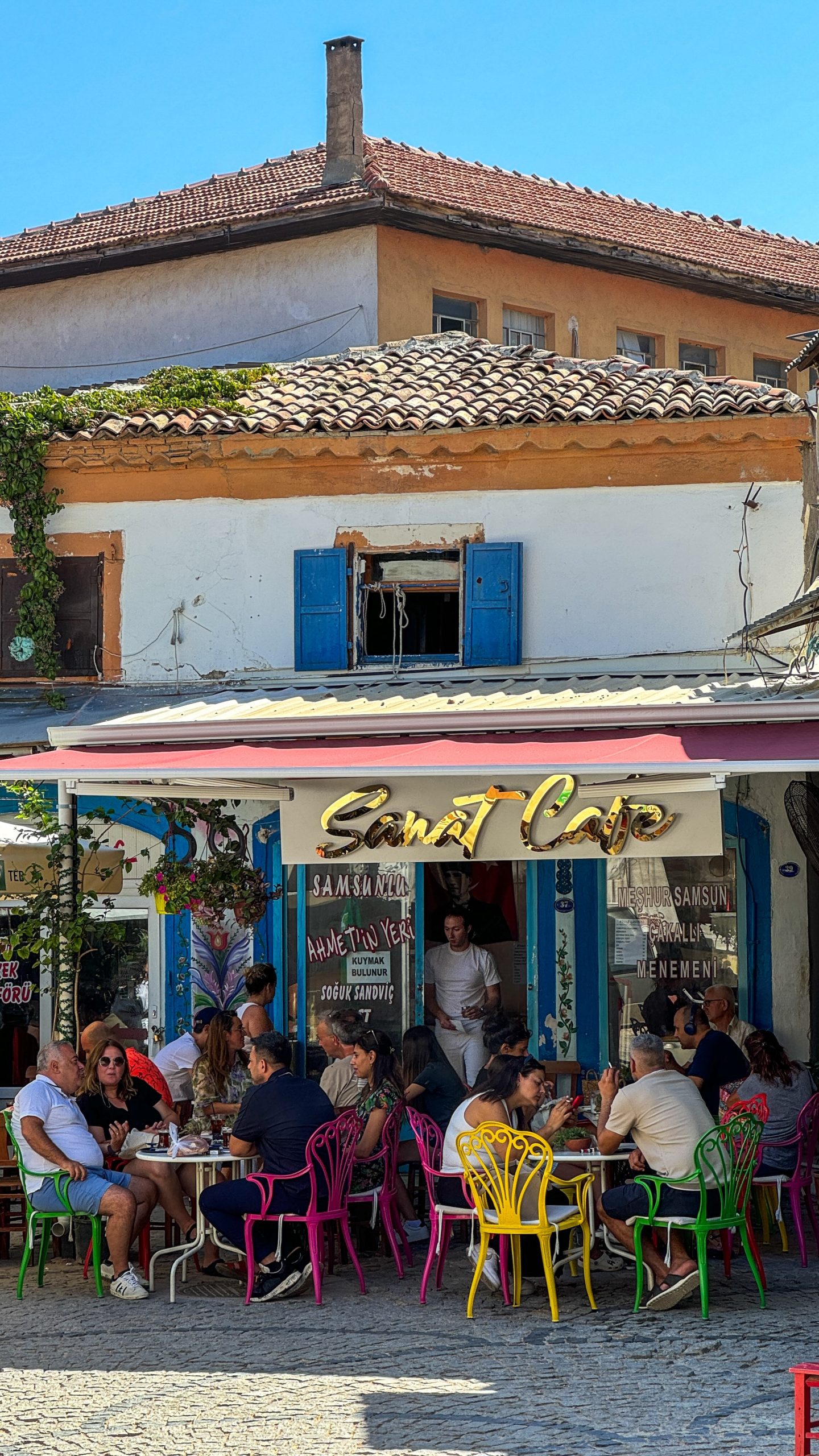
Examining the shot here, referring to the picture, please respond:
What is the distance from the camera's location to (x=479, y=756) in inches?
348

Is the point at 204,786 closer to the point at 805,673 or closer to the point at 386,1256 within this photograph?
the point at 386,1256

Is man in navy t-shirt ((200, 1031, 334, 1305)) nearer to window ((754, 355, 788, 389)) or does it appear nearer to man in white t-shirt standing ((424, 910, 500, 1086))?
man in white t-shirt standing ((424, 910, 500, 1086))

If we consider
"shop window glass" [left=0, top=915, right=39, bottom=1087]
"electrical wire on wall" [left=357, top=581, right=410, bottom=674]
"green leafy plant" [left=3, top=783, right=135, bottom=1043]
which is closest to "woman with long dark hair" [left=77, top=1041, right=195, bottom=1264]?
"green leafy plant" [left=3, top=783, right=135, bottom=1043]

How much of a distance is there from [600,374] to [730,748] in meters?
6.82

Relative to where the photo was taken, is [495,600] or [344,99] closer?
[495,600]

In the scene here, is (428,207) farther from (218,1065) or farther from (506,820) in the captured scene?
(218,1065)

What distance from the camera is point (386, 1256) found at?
9711 millimetres

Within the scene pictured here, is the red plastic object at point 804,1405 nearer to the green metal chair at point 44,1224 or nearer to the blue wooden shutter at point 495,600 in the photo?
the green metal chair at point 44,1224

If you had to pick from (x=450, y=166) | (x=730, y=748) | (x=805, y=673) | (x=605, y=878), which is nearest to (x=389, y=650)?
(x=605, y=878)

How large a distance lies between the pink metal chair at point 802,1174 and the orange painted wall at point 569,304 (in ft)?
41.1

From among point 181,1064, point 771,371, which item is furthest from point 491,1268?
point 771,371

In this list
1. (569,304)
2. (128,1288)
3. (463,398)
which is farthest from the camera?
(569,304)

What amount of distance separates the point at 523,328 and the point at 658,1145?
15.6 m

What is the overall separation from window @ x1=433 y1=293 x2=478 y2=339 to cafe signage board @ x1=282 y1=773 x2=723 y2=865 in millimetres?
11971
